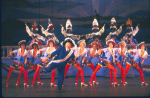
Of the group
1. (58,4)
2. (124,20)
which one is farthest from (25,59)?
(124,20)

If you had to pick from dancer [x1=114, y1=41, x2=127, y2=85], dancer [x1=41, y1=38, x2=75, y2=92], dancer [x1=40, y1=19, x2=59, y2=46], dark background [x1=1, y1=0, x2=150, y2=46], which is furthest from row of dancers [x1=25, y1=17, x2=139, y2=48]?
dancer [x1=41, y1=38, x2=75, y2=92]

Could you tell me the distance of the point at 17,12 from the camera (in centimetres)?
966

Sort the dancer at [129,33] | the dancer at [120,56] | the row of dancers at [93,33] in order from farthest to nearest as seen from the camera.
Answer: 1. the dancer at [129,33]
2. the row of dancers at [93,33]
3. the dancer at [120,56]

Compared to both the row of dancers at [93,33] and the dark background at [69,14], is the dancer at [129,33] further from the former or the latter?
the dark background at [69,14]

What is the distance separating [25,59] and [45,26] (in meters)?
3.95

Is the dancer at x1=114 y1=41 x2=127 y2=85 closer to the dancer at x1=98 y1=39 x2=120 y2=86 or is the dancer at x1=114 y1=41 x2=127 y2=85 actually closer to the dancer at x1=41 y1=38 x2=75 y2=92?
the dancer at x1=98 y1=39 x2=120 y2=86

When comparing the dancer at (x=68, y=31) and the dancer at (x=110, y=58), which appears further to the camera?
the dancer at (x=68, y=31)

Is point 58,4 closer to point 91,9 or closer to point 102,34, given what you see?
point 91,9

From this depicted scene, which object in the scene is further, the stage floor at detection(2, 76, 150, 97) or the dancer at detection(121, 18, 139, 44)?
the dancer at detection(121, 18, 139, 44)

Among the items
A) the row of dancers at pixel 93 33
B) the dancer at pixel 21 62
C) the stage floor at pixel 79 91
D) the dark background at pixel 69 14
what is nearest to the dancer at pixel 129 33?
the row of dancers at pixel 93 33

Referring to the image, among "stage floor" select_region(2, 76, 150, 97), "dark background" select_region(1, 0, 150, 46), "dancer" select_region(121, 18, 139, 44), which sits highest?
"dark background" select_region(1, 0, 150, 46)

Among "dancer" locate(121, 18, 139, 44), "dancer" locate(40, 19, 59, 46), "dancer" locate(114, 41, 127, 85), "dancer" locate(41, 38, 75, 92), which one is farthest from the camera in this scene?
"dancer" locate(121, 18, 139, 44)

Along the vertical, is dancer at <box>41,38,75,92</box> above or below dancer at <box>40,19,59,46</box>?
below

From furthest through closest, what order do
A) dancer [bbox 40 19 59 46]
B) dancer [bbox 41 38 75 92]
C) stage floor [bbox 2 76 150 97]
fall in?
dancer [bbox 40 19 59 46]
dancer [bbox 41 38 75 92]
stage floor [bbox 2 76 150 97]
